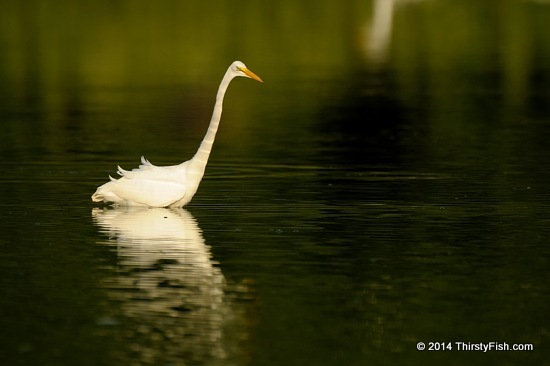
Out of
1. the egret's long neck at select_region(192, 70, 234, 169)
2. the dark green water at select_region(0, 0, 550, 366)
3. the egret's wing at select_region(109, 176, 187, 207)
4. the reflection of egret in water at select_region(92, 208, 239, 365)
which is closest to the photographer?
the reflection of egret in water at select_region(92, 208, 239, 365)

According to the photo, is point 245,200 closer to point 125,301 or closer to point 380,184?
A: point 380,184

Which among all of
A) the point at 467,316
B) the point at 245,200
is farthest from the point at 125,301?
the point at 245,200

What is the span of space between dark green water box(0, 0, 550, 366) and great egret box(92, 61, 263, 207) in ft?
0.73

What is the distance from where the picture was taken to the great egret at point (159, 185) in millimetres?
18969

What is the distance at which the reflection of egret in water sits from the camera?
40.3 ft

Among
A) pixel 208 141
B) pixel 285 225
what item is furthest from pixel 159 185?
pixel 285 225

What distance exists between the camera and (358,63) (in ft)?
160

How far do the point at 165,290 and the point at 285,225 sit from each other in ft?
12.9

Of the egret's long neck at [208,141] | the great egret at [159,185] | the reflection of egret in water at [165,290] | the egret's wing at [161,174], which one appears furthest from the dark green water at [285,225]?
the egret's long neck at [208,141]

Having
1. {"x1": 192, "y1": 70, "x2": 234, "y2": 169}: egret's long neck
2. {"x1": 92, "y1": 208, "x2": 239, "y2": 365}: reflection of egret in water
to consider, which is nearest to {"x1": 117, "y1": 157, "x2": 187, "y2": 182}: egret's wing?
{"x1": 192, "y1": 70, "x2": 234, "y2": 169}: egret's long neck

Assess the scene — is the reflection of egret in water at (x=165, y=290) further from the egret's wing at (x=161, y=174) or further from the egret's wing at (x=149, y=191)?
the egret's wing at (x=161, y=174)

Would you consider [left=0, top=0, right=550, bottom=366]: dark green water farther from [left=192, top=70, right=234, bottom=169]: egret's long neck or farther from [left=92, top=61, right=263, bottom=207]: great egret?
[left=192, top=70, right=234, bottom=169]: egret's long neck

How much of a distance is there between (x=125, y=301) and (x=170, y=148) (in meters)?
13.5

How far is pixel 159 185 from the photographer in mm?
19078
